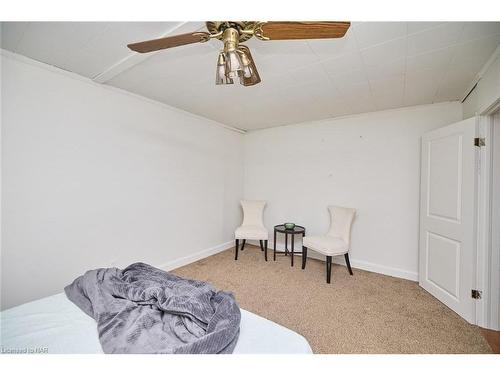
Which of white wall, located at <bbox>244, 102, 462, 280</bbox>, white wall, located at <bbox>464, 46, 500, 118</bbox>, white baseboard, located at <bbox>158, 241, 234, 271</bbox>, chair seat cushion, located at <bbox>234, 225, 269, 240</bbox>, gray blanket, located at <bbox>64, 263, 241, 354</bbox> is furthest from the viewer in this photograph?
chair seat cushion, located at <bbox>234, 225, 269, 240</bbox>

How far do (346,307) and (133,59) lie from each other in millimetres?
2969

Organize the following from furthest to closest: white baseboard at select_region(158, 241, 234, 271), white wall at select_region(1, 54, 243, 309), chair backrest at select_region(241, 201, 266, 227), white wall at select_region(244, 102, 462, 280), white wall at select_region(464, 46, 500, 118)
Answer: chair backrest at select_region(241, 201, 266, 227)
white baseboard at select_region(158, 241, 234, 271)
white wall at select_region(244, 102, 462, 280)
white wall at select_region(1, 54, 243, 309)
white wall at select_region(464, 46, 500, 118)

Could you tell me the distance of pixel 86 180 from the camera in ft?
6.91

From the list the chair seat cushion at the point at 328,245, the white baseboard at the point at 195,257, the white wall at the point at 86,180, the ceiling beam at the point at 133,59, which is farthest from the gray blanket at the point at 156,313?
the chair seat cushion at the point at 328,245

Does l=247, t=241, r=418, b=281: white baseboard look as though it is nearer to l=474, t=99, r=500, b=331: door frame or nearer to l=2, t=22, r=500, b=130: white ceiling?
l=474, t=99, r=500, b=331: door frame

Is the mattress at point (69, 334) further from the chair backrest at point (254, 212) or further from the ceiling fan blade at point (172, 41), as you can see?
the chair backrest at point (254, 212)

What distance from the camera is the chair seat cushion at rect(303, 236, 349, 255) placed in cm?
263

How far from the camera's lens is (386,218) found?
2902mm

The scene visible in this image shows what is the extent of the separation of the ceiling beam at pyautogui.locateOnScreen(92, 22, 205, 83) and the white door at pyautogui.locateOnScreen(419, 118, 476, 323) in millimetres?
2511

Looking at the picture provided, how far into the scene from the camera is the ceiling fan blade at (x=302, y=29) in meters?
0.94

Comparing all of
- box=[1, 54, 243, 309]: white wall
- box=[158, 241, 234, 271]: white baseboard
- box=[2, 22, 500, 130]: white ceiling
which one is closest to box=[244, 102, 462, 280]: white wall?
box=[2, 22, 500, 130]: white ceiling

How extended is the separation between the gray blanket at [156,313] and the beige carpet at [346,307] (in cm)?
94
